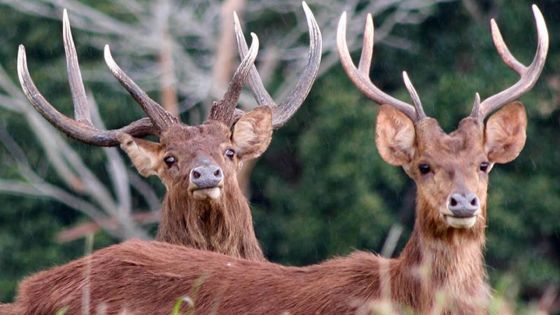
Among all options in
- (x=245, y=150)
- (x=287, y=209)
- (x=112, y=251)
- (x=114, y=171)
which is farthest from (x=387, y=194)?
(x=112, y=251)

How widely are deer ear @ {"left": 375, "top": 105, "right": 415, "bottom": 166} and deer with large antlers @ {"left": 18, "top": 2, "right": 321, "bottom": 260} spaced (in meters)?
1.75

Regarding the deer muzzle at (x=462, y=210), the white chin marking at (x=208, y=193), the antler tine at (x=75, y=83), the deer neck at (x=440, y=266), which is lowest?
the deer neck at (x=440, y=266)

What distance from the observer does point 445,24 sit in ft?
97.8

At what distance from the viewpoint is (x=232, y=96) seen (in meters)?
11.7

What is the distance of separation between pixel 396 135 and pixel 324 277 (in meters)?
0.97

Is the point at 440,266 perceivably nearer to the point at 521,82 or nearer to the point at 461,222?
the point at 461,222

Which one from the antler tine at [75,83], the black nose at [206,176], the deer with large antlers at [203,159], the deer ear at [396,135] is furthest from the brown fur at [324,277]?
the antler tine at [75,83]

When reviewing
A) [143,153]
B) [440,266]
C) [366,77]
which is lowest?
[440,266]

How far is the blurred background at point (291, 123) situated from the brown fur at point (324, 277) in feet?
54.3

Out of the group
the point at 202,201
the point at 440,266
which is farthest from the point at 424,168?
the point at 202,201

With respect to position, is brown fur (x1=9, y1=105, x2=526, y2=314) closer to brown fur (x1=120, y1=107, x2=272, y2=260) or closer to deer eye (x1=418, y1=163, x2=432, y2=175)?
deer eye (x1=418, y1=163, x2=432, y2=175)

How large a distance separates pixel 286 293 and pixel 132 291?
75 centimetres

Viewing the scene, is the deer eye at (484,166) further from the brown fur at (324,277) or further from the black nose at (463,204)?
the black nose at (463,204)

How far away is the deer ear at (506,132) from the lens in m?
9.41
